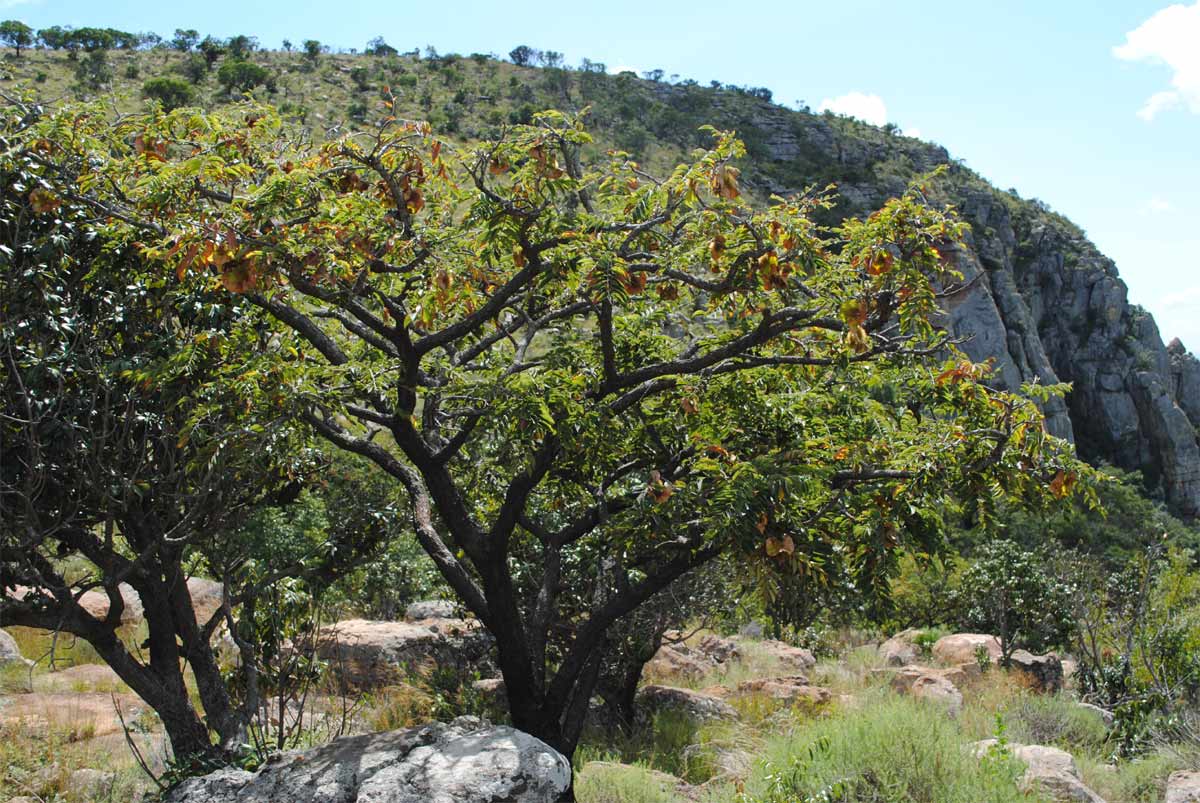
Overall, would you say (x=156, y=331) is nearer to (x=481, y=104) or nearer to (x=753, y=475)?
(x=753, y=475)

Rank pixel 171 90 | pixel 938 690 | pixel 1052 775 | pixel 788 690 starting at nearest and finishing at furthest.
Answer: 1. pixel 1052 775
2. pixel 788 690
3. pixel 938 690
4. pixel 171 90

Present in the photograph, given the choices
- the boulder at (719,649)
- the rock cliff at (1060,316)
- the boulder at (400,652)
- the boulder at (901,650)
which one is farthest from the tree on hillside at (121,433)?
the rock cliff at (1060,316)

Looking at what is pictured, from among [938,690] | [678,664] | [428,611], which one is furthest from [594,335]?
[428,611]

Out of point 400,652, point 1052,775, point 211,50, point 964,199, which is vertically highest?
point 211,50

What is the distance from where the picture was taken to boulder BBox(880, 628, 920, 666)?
53.2ft

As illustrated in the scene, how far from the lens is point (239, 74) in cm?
5603

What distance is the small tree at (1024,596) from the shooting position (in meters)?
17.1

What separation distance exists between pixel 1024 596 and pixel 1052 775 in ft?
40.2

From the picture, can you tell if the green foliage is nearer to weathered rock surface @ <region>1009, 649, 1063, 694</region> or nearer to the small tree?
weathered rock surface @ <region>1009, 649, 1063, 694</region>

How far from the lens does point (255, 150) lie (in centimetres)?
564

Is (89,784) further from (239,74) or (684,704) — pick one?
(239,74)

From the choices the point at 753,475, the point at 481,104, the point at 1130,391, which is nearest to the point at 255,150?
the point at 753,475

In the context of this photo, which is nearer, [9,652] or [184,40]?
[9,652]

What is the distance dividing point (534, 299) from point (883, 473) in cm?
256
